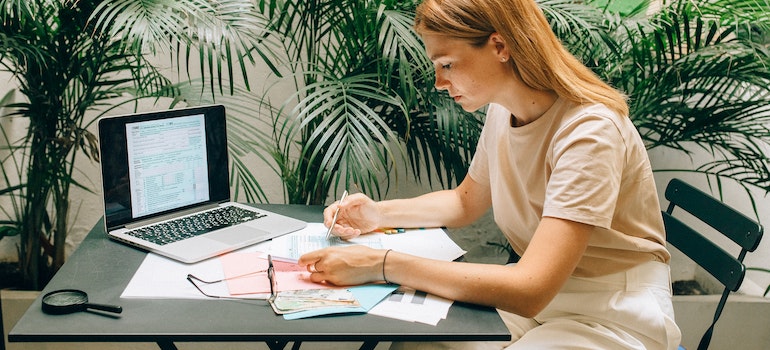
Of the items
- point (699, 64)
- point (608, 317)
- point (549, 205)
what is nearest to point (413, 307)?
point (549, 205)

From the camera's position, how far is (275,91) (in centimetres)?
239

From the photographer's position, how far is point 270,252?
4.67 feet

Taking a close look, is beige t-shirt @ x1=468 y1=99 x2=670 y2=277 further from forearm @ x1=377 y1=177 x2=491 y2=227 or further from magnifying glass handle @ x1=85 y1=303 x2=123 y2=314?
magnifying glass handle @ x1=85 y1=303 x2=123 y2=314

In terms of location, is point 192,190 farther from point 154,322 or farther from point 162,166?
point 154,322

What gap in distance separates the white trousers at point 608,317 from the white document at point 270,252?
0.21 m

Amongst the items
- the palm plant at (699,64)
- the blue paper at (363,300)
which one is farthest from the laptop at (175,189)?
the palm plant at (699,64)

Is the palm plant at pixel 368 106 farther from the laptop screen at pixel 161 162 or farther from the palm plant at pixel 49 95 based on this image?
the palm plant at pixel 49 95

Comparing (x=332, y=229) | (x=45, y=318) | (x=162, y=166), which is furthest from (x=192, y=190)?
(x=45, y=318)

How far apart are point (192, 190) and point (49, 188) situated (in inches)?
30.1

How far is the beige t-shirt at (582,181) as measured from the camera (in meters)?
1.24

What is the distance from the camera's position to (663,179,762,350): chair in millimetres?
1473

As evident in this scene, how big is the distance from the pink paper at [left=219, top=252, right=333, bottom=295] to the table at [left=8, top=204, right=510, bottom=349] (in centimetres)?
5

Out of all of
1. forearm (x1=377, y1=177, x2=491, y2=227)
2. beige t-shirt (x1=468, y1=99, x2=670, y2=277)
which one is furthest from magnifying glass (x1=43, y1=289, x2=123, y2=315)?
beige t-shirt (x1=468, y1=99, x2=670, y2=277)

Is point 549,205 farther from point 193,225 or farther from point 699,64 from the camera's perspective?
point 699,64
